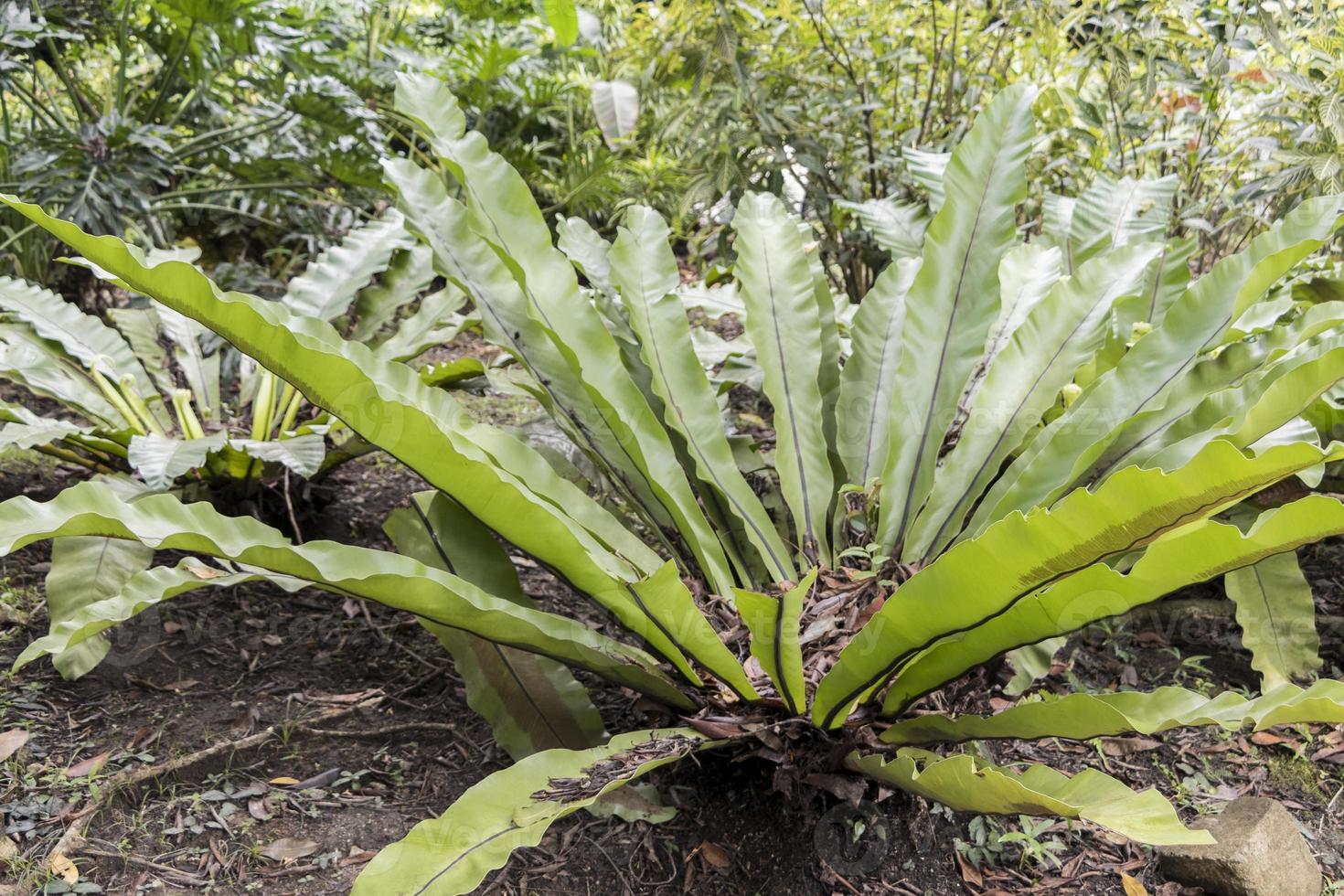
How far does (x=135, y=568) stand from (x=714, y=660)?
107 cm

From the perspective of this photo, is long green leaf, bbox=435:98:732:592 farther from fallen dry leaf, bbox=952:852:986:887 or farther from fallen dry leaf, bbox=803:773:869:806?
fallen dry leaf, bbox=952:852:986:887

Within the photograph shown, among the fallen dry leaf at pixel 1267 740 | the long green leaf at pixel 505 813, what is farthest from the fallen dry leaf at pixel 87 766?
the fallen dry leaf at pixel 1267 740

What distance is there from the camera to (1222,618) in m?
1.97

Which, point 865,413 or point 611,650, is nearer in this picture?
point 611,650

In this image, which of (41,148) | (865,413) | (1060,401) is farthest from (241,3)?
(1060,401)

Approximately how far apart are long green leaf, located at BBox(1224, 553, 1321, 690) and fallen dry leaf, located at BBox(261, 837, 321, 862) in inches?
61.2

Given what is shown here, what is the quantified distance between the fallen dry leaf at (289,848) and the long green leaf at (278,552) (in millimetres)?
397

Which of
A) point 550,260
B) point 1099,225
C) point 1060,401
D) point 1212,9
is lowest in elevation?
point 1060,401

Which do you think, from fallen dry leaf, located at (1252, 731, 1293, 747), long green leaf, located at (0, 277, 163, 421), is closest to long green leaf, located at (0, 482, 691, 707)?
long green leaf, located at (0, 277, 163, 421)

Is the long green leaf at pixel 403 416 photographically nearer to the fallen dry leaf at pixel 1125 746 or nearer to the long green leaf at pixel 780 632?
the long green leaf at pixel 780 632

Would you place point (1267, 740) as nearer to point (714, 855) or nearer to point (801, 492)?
point (801, 492)

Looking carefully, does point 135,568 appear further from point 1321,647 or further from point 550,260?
point 1321,647

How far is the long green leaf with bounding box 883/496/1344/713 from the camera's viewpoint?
0.90 metres

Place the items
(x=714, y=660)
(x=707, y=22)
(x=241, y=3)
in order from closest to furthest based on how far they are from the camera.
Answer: (x=714, y=660) < (x=707, y=22) < (x=241, y=3)
